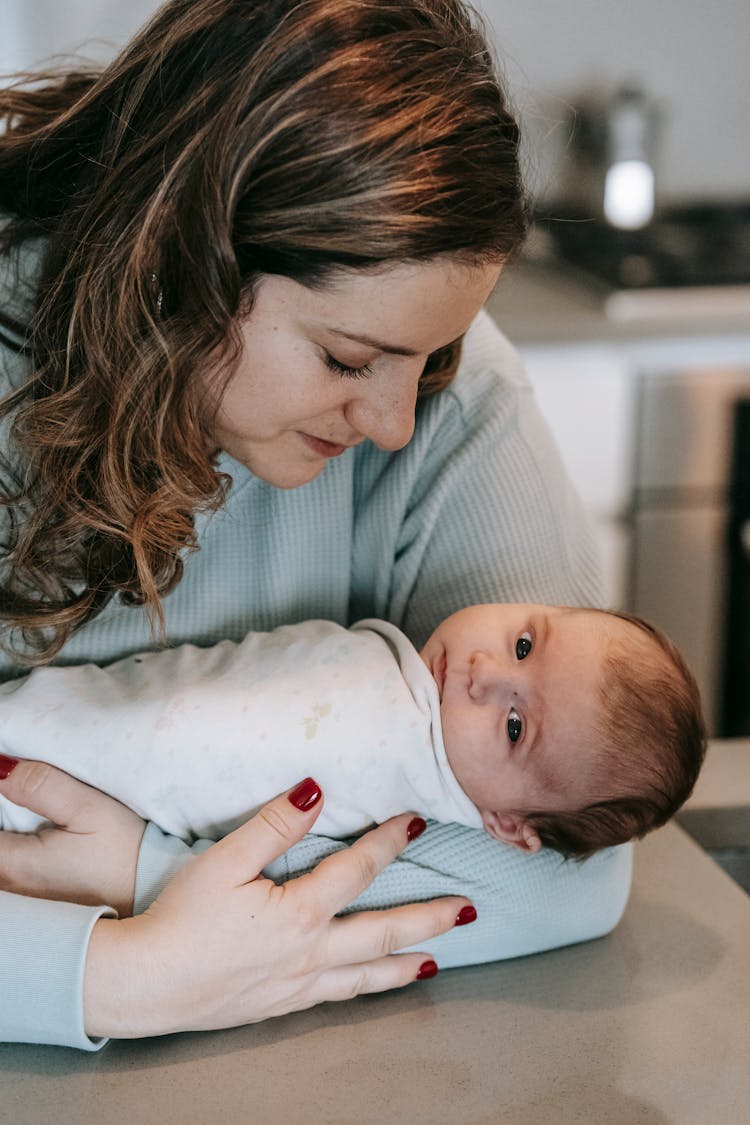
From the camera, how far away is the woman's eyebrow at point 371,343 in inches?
36.0

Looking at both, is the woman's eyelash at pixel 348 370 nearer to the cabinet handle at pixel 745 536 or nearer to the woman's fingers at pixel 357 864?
the woman's fingers at pixel 357 864

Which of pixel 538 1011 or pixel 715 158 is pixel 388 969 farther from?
pixel 715 158

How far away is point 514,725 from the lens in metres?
1.11

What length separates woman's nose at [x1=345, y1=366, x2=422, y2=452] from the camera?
98 cm

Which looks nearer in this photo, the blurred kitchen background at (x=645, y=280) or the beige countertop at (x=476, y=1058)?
the beige countertop at (x=476, y=1058)

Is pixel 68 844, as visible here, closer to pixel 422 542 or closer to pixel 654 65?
pixel 422 542

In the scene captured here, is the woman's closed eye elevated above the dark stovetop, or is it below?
below

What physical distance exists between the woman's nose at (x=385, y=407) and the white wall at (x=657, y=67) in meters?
1.77

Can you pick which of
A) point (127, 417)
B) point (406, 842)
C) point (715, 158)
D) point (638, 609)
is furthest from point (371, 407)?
point (715, 158)

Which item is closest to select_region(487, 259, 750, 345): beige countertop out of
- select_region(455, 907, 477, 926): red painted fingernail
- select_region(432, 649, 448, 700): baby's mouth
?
select_region(432, 649, 448, 700): baby's mouth

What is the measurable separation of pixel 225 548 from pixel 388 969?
17.2 inches

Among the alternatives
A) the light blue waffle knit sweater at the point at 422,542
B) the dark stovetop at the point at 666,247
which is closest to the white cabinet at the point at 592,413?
the dark stovetop at the point at 666,247

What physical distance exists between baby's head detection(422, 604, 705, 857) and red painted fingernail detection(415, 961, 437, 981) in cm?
14

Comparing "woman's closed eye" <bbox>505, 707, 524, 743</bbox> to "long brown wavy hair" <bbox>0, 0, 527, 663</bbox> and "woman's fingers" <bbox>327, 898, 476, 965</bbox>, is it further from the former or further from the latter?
"long brown wavy hair" <bbox>0, 0, 527, 663</bbox>
